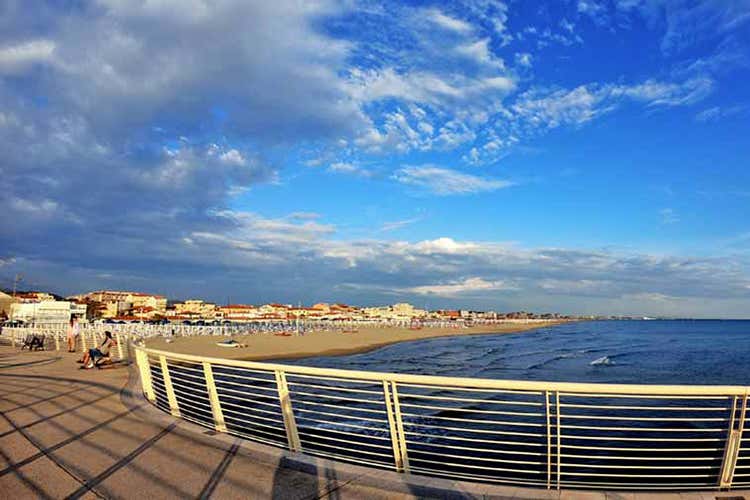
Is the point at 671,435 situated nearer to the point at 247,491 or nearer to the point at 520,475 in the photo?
the point at 520,475

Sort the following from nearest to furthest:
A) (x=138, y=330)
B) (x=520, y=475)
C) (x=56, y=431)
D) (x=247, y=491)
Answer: (x=247, y=491)
(x=56, y=431)
(x=520, y=475)
(x=138, y=330)

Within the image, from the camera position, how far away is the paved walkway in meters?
3.74

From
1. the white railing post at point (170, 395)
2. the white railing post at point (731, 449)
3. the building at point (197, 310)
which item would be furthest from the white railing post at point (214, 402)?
the building at point (197, 310)

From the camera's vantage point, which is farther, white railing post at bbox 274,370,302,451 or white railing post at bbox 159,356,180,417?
white railing post at bbox 159,356,180,417

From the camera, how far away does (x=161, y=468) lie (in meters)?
4.35

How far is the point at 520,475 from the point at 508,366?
66.4 feet

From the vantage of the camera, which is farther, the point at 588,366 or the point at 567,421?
the point at 588,366

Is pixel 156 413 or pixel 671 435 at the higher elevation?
pixel 156 413

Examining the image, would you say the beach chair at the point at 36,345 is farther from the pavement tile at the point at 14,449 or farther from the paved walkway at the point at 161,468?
the pavement tile at the point at 14,449

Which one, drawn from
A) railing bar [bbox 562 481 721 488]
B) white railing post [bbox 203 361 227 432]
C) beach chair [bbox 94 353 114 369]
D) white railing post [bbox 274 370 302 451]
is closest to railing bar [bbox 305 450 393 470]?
white railing post [bbox 274 370 302 451]

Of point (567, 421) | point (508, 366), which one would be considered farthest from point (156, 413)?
point (508, 366)

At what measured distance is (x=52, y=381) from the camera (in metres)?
10.3

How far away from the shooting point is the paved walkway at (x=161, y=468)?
3738 millimetres

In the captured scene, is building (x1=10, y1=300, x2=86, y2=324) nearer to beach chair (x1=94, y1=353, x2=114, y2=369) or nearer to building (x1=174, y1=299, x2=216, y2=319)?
building (x1=174, y1=299, x2=216, y2=319)
